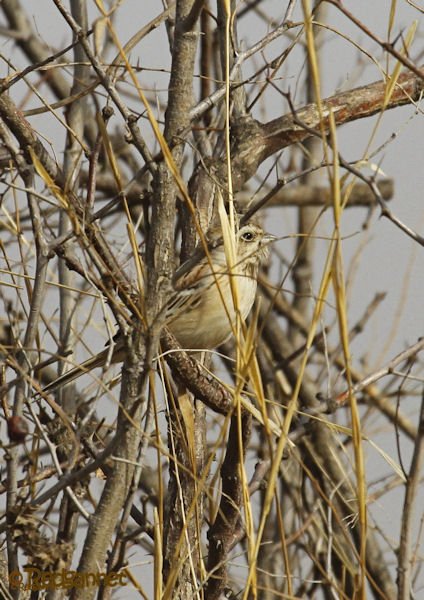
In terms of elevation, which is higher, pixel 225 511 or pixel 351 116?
pixel 351 116

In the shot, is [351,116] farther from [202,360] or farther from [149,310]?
[149,310]

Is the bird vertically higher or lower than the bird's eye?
lower

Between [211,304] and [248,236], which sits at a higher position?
[248,236]

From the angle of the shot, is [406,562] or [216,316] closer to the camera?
[406,562]

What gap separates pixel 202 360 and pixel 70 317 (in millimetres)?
563

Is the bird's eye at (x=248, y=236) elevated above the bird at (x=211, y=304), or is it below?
above

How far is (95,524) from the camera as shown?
2410 mm

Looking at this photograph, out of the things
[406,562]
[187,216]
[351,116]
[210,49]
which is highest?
[210,49]

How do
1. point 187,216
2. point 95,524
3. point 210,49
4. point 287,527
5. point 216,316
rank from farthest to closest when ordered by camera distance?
point 210,49
point 287,527
point 216,316
point 187,216
point 95,524

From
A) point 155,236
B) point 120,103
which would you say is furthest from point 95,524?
point 120,103

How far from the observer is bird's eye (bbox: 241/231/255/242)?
462 cm

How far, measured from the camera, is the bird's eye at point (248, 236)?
462 centimetres

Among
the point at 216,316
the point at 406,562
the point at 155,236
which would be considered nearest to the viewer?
the point at 406,562

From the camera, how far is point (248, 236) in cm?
464
